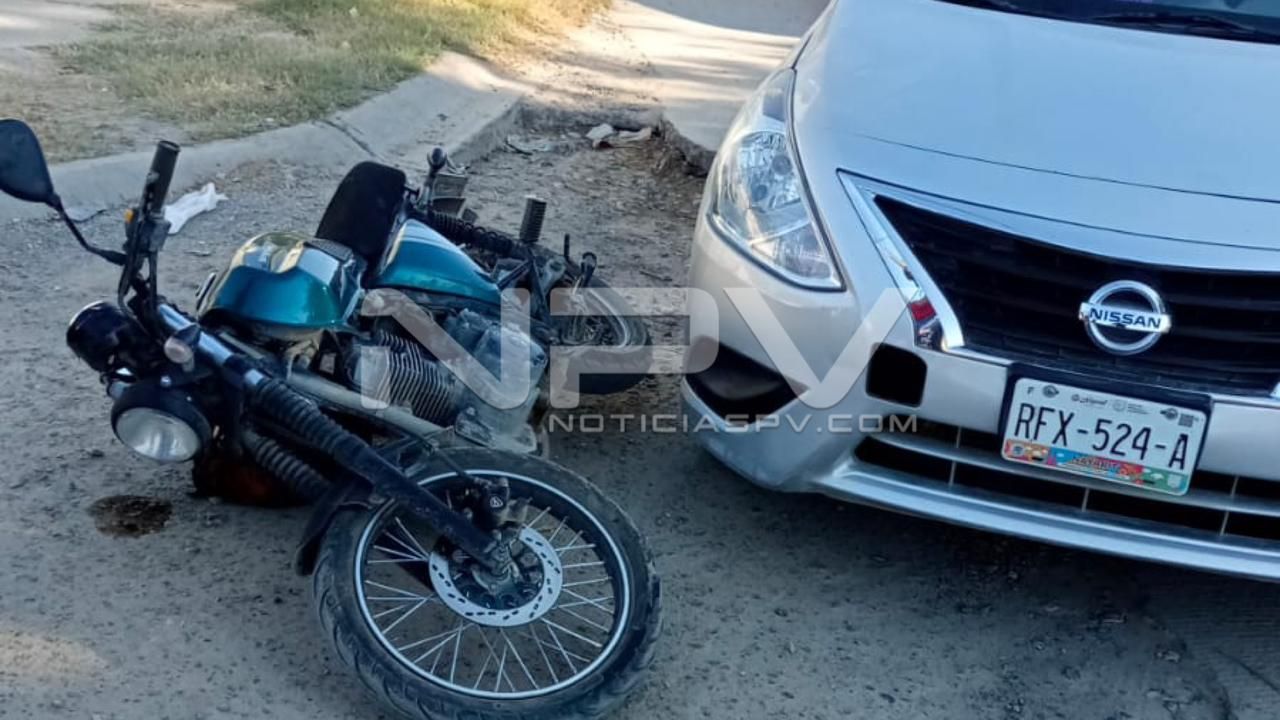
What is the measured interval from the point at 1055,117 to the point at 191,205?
323cm

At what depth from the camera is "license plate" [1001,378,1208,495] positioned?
8.86 feet

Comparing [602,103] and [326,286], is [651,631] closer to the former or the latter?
[326,286]

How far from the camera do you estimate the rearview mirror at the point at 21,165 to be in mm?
2430

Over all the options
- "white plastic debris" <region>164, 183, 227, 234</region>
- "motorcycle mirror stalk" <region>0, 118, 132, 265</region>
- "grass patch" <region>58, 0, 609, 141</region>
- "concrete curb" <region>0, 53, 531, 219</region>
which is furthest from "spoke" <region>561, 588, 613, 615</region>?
"grass patch" <region>58, 0, 609, 141</region>

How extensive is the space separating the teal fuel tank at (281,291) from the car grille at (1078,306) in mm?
1261

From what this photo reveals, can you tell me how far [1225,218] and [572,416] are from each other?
6.14 feet

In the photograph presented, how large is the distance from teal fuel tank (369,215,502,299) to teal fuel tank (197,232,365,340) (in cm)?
22

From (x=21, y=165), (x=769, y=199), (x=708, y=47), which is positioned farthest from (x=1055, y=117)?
(x=708, y=47)

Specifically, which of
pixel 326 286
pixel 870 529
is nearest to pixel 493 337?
pixel 326 286

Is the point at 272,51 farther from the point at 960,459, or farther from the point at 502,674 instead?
the point at 960,459

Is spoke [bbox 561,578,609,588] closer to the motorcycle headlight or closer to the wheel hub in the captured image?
the wheel hub

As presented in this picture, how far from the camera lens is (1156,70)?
3217 millimetres

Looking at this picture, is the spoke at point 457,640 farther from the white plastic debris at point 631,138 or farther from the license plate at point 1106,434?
the white plastic debris at point 631,138

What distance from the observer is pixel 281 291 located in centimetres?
280
